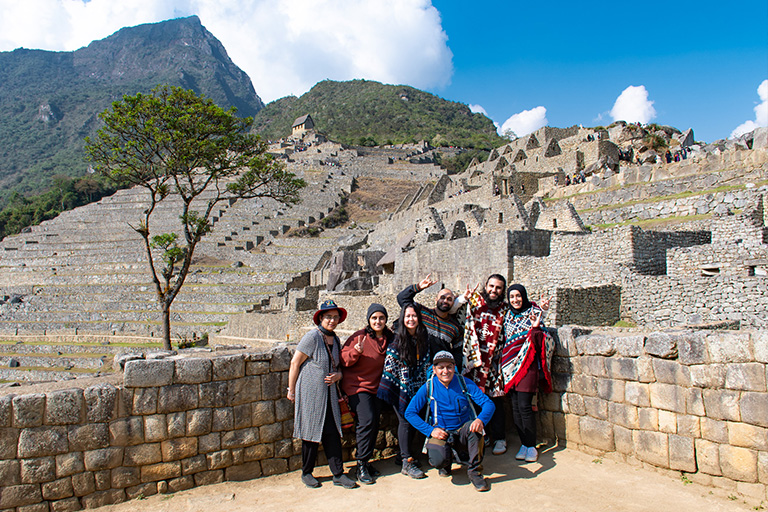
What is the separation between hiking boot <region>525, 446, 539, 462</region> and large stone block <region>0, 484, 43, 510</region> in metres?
4.24

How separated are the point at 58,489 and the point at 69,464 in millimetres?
198

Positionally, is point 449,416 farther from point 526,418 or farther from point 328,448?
point 328,448

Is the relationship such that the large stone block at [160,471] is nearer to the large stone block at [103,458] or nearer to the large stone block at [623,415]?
the large stone block at [103,458]

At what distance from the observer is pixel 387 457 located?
17.5ft

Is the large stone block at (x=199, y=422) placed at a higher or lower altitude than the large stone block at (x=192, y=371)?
lower

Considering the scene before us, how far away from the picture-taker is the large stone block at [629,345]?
175 inches

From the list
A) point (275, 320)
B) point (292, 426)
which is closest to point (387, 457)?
point (292, 426)

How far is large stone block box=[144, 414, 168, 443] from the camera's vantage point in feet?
14.4

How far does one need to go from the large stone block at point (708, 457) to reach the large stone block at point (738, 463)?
0.04 metres

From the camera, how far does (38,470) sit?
3.97m

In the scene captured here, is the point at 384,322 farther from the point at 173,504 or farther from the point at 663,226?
the point at 663,226

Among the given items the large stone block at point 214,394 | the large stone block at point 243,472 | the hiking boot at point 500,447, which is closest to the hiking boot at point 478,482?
the hiking boot at point 500,447

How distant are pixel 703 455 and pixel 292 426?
11.9 feet

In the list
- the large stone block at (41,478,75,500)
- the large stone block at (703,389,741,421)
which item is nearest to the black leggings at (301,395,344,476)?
the large stone block at (41,478,75,500)
